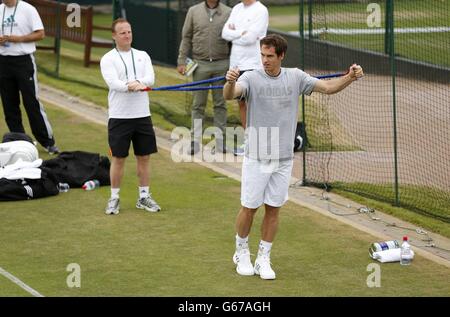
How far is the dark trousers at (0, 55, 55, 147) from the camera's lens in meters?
14.2

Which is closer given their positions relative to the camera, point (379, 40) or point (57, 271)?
point (57, 271)

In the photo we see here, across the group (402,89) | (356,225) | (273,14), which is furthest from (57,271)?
(273,14)

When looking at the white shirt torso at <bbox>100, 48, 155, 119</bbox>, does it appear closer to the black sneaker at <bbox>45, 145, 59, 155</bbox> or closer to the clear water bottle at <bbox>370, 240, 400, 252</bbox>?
the clear water bottle at <bbox>370, 240, 400, 252</bbox>

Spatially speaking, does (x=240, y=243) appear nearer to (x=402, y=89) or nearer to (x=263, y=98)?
(x=263, y=98)

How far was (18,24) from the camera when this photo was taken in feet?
46.0

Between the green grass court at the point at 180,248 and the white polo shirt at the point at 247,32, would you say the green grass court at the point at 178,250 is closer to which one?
the green grass court at the point at 180,248

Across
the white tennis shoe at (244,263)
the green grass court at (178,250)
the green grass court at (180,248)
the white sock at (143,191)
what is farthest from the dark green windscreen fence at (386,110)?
the white tennis shoe at (244,263)

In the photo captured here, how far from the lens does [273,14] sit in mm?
31109

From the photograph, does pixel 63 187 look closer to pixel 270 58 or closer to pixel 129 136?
pixel 129 136

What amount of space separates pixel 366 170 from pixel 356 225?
2396mm

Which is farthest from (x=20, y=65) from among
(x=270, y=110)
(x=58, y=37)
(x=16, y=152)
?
(x=58, y=37)

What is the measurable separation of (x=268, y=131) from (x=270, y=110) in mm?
185

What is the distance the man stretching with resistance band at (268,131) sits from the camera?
9.01 meters

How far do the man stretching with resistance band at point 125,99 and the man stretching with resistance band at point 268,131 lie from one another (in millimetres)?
2261
